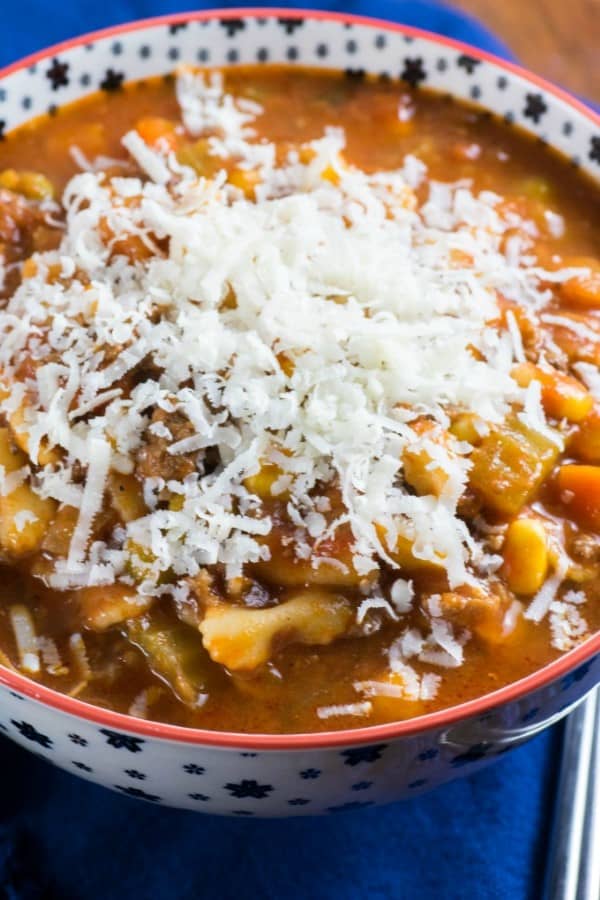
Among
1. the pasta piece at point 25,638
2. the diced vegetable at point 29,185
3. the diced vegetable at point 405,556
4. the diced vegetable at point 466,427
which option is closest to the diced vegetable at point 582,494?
the diced vegetable at point 466,427

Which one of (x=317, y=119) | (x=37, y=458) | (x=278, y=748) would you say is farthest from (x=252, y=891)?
(x=317, y=119)

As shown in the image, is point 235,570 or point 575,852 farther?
point 575,852

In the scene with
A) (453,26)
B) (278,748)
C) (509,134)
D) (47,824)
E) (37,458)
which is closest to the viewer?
(278,748)

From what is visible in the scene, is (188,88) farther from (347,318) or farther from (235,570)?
(235,570)

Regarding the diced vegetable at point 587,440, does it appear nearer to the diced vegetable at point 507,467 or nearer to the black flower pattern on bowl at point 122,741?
the diced vegetable at point 507,467

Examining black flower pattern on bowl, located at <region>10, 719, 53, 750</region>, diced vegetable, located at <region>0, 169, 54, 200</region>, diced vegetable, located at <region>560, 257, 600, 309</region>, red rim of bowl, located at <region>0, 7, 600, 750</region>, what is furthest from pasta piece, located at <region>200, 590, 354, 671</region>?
diced vegetable, located at <region>0, 169, 54, 200</region>

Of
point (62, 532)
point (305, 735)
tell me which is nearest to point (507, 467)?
point (305, 735)

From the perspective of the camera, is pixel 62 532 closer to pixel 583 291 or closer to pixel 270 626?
pixel 270 626

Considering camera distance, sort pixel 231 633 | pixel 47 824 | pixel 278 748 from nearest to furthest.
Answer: pixel 278 748 < pixel 231 633 < pixel 47 824
